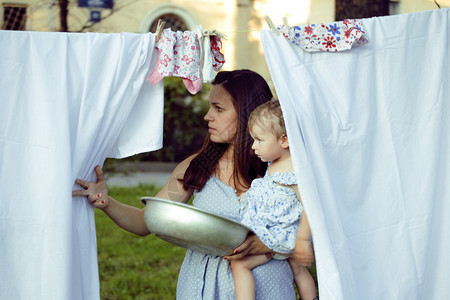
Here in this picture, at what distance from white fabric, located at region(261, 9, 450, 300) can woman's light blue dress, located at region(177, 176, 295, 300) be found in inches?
12.6

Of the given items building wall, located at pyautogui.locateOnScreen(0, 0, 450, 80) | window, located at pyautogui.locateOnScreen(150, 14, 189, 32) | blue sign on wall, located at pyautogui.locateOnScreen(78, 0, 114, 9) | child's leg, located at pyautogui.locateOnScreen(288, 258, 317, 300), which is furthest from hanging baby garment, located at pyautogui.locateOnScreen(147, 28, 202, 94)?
window, located at pyautogui.locateOnScreen(150, 14, 189, 32)

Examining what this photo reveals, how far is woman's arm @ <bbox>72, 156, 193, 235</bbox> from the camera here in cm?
258

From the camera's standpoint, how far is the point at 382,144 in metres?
2.54

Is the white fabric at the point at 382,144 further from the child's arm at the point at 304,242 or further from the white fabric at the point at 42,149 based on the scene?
the white fabric at the point at 42,149

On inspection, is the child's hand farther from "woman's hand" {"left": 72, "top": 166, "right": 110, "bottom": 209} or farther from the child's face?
"woman's hand" {"left": 72, "top": 166, "right": 110, "bottom": 209}

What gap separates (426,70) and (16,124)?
1613mm

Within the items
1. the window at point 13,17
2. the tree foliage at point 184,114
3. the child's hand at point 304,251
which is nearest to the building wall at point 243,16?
the window at point 13,17

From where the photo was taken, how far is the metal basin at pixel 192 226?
2.21 metres

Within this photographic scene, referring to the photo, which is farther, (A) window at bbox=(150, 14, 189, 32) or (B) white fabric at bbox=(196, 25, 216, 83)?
(A) window at bbox=(150, 14, 189, 32)

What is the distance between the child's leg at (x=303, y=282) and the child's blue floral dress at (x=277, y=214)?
0.74 ft

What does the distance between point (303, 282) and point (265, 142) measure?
644mm

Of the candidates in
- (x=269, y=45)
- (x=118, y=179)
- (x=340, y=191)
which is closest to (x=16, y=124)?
(x=269, y=45)

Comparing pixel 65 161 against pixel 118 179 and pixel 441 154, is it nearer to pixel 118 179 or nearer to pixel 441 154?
pixel 441 154

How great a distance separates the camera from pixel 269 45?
2480 millimetres
